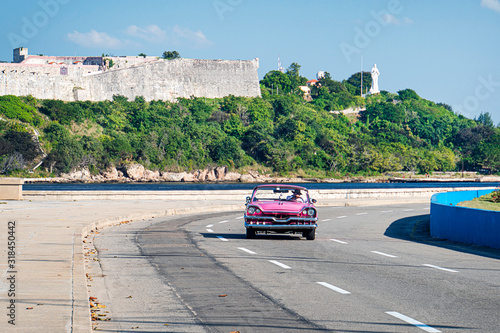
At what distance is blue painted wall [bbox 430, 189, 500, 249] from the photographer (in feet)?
60.1

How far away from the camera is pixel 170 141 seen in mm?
133500

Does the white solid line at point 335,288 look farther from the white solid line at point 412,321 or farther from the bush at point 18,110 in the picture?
the bush at point 18,110

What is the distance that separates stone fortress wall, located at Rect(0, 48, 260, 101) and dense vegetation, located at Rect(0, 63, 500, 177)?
90.5 inches

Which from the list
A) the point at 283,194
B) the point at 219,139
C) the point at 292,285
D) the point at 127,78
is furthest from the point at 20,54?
the point at 292,285

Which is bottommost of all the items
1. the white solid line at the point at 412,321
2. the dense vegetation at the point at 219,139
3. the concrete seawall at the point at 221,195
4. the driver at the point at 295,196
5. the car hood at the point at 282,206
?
the white solid line at the point at 412,321

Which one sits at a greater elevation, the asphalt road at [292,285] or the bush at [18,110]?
the bush at [18,110]

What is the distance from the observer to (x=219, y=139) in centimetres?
13912

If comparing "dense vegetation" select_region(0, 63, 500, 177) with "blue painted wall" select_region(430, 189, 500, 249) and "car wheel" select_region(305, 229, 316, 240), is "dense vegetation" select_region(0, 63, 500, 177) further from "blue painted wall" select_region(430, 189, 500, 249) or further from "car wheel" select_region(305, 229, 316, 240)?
"car wheel" select_region(305, 229, 316, 240)

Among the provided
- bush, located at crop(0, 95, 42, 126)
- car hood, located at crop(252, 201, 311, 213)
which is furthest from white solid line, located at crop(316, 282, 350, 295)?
bush, located at crop(0, 95, 42, 126)

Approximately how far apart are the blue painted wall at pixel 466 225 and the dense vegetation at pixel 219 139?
99.5 metres

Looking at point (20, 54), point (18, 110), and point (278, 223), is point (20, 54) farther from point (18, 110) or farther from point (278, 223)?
point (278, 223)

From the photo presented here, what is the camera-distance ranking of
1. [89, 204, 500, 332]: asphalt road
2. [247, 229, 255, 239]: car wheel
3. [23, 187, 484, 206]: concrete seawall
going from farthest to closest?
[23, 187, 484, 206]: concrete seawall
[247, 229, 255, 239]: car wheel
[89, 204, 500, 332]: asphalt road

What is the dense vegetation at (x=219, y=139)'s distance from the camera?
11825 centimetres

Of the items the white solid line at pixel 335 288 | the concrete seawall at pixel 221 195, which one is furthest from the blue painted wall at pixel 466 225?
the concrete seawall at pixel 221 195
